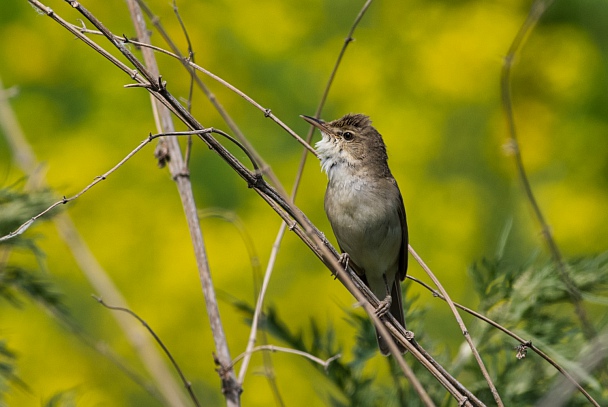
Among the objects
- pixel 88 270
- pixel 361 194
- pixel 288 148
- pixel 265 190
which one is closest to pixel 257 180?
pixel 265 190

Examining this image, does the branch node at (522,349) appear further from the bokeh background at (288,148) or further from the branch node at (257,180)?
the bokeh background at (288,148)

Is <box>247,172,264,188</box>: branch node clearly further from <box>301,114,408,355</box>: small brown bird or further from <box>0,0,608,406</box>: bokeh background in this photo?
<box>0,0,608,406</box>: bokeh background

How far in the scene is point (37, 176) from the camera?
132 inches

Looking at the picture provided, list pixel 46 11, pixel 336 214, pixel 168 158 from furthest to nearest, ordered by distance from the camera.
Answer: pixel 336 214 < pixel 168 158 < pixel 46 11

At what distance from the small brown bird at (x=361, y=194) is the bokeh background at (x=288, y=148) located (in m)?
1.69

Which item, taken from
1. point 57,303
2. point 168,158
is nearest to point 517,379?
point 168,158

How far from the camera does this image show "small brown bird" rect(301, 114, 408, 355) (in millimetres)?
3674

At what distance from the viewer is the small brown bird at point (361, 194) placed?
367 cm

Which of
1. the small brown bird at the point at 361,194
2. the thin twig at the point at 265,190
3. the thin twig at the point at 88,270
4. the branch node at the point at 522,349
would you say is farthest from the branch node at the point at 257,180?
the small brown bird at the point at 361,194

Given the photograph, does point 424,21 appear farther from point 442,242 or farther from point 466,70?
point 442,242

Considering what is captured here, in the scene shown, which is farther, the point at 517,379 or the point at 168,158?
the point at 517,379

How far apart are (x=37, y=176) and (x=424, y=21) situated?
4.82m

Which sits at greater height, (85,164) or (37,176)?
(85,164)

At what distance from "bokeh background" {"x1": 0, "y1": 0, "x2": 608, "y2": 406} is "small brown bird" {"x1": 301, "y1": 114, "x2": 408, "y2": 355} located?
1.69 metres
